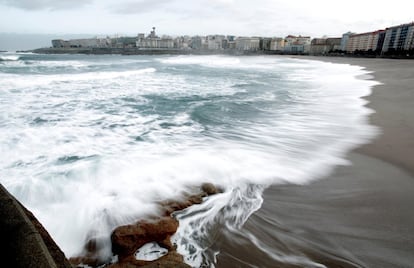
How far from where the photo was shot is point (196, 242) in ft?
9.67

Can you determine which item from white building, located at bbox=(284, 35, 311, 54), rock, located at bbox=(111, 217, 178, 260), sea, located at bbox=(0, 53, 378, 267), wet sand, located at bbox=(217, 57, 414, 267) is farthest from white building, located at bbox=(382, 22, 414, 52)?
rock, located at bbox=(111, 217, 178, 260)

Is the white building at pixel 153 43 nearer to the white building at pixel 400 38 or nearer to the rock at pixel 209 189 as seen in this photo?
the white building at pixel 400 38

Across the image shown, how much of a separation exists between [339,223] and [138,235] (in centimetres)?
257

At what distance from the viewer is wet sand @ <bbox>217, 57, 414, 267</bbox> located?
266cm

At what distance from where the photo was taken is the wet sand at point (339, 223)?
2.66 m

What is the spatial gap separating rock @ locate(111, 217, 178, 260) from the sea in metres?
0.19

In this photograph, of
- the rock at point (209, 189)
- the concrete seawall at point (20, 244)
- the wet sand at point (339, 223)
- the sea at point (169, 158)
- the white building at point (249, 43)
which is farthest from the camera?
the white building at point (249, 43)

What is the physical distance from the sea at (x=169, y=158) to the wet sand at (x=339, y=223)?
59mm

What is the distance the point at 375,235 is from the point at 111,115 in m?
8.33

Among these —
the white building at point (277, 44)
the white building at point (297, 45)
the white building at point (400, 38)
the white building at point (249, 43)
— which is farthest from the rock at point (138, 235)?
the white building at point (249, 43)

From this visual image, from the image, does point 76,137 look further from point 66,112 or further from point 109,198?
point 109,198

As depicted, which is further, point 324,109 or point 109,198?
point 324,109

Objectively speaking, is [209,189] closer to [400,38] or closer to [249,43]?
[400,38]

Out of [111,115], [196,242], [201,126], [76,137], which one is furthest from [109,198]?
[111,115]
